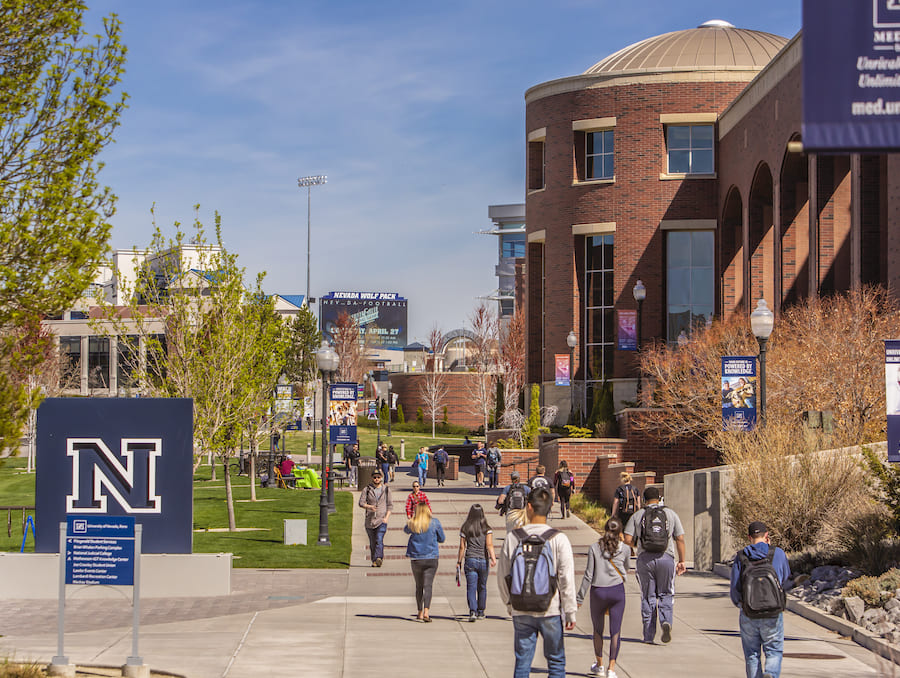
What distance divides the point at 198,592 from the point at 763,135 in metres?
29.4

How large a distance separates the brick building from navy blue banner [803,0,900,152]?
35.9m

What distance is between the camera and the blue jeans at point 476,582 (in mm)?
14164

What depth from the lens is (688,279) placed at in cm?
4722

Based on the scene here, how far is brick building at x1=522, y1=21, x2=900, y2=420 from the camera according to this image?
149 ft

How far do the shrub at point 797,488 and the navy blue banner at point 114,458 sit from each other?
8.96 metres

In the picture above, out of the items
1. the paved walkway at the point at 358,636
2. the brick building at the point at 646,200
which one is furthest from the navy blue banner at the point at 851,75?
the brick building at the point at 646,200

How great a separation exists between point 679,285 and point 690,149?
227 inches

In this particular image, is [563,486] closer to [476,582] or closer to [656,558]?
[476,582]

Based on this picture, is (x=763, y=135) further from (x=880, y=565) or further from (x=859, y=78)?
(x=859, y=78)

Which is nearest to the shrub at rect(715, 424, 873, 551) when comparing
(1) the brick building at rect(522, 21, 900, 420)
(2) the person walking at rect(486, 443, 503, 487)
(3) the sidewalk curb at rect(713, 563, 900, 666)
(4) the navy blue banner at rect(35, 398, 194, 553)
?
(3) the sidewalk curb at rect(713, 563, 900, 666)

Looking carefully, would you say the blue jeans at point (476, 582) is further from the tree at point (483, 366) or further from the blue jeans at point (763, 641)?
the tree at point (483, 366)

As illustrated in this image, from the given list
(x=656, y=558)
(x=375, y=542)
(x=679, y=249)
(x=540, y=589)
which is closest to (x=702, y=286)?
(x=679, y=249)

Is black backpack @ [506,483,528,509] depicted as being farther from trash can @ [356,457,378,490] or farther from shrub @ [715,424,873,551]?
trash can @ [356,457,378,490]

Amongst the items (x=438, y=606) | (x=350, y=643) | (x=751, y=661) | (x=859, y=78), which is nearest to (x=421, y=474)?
(x=438, y=606)
